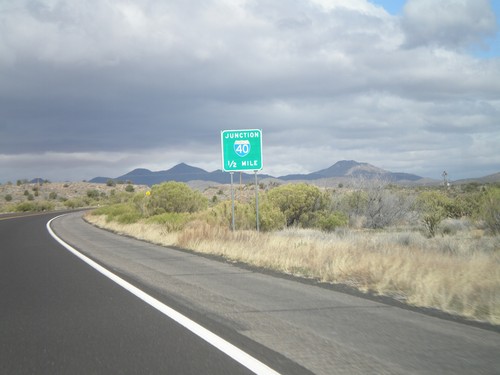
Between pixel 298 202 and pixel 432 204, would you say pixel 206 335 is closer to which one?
pixel 298 202

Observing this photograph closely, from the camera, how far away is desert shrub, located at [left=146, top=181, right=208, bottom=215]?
1500 inches

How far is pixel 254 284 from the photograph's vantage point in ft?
37.7

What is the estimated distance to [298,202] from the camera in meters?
30.3

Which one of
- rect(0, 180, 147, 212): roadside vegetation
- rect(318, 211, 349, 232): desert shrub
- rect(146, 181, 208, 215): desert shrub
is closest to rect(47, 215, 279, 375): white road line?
rect(318, 211, 349, 232): desert shrub

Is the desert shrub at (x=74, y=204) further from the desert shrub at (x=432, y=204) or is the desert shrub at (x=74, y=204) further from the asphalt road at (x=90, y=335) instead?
the asphalt road at (x=90, y=335)

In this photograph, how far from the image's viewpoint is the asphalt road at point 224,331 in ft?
19.8

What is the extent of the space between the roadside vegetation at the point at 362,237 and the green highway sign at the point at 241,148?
2658 millimetres

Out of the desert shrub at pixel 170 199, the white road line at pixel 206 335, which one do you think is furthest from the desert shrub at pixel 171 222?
the white road line at pixel 206 335

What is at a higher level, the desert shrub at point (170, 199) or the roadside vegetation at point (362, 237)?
the desert shrub at point (170, 199)

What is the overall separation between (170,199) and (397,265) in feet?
91.9

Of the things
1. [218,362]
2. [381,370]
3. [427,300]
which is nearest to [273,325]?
[218,362]

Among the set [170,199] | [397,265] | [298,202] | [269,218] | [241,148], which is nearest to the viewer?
[397,265]

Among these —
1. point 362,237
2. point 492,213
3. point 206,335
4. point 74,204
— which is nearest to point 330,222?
point 362,237

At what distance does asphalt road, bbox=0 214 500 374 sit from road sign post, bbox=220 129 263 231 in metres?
8.76
